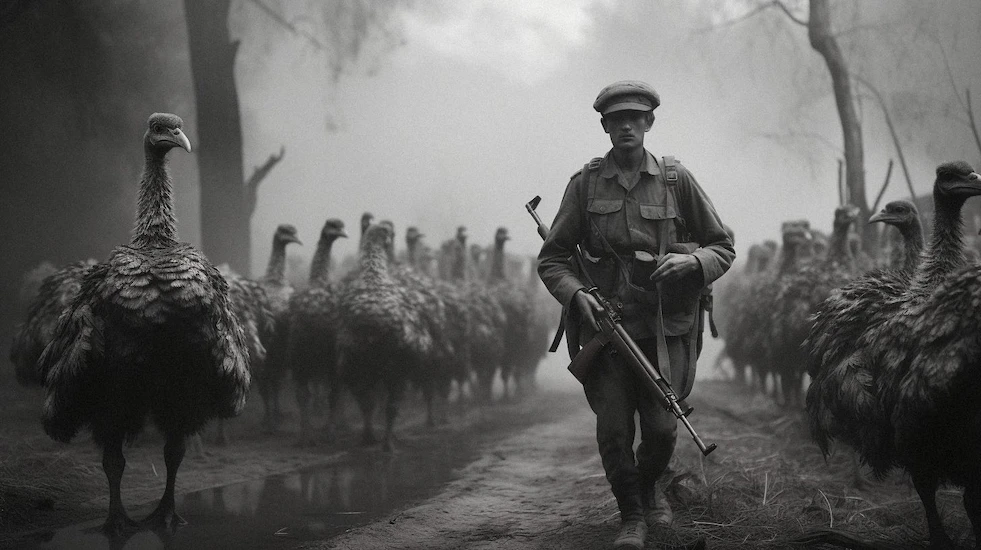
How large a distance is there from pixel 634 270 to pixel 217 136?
452 inches

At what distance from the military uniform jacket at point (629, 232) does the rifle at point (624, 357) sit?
0.43 ft

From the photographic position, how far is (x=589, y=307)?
446 centimetres

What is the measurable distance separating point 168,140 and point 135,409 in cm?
178

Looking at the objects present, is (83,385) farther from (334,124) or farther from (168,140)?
(334,124)

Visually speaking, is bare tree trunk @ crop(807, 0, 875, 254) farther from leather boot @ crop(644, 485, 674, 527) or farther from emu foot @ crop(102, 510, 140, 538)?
emu foot @ crop(102, 510, 140, 538)

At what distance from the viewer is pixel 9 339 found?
44.5 ft

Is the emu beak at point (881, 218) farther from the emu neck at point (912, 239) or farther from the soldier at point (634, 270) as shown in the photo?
the soldier at point (634, 270)

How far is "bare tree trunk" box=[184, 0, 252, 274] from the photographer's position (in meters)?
14.2

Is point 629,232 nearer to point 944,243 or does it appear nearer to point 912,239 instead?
point 944,243

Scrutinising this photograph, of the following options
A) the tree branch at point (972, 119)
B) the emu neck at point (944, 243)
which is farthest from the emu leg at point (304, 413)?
the tree branch at point (972, 119)

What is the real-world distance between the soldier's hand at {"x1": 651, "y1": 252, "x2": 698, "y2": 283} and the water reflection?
2.60 meters

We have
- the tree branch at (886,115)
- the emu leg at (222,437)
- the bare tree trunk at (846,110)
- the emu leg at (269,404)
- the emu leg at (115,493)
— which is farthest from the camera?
the bare tree trunk at (846,110)

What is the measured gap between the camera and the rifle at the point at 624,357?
166 inches

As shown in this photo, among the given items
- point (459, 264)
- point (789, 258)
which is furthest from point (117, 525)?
point (459, 264)
